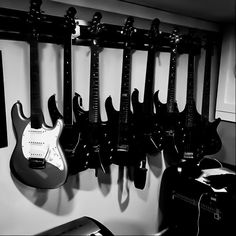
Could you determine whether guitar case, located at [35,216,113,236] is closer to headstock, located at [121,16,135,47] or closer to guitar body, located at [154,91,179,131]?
guitar body, located at [154,91,179,131]

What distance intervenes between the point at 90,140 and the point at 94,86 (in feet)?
0.80

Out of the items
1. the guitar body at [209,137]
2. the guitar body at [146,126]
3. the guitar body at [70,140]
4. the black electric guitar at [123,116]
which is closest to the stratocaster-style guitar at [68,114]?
the guitar body at [70,140]

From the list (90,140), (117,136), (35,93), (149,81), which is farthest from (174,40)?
(35,93)

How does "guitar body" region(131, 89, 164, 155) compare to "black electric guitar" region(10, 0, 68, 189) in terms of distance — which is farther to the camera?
"guitar body" region(131, 89, 164, 155)

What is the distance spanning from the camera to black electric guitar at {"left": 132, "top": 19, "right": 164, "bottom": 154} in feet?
4.72

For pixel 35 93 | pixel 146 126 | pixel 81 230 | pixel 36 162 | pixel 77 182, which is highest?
pixel 35 93

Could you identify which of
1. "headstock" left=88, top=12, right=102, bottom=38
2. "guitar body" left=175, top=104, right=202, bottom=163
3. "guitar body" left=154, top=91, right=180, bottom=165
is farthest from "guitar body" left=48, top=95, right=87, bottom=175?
"guitar body" left=175, top=104, right=202, bottom=163

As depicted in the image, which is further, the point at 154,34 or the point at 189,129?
the point at 189,129

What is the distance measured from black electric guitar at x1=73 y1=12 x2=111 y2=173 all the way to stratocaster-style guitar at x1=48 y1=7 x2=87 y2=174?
4 centimetres

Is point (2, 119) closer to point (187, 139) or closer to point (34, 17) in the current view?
point (34, 17)

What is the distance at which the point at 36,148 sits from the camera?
1092 millimetres

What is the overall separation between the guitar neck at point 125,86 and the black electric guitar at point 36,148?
370mm

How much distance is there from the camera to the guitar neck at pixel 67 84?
114 centimetres

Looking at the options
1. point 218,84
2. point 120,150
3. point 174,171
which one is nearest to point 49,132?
point 120,150
